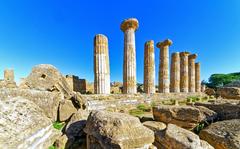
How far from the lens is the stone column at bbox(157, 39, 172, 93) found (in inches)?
730

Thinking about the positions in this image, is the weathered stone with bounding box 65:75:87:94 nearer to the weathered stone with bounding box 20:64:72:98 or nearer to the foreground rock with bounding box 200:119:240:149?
the weathered stone with bounding box 20:64:72:98

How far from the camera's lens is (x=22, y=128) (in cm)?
292

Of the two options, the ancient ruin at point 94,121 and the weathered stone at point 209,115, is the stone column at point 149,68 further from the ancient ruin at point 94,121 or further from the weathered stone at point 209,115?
the weathered stone at point 209,115

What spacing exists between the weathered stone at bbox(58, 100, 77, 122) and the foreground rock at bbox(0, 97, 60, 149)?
55.7 inches

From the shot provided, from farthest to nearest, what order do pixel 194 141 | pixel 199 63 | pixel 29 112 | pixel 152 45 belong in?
pixel 199 63 → pixel 152 45 → pixel 29 112 → pixel 194 141

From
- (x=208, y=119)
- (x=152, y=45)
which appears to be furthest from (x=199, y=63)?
(x=208, y=119)

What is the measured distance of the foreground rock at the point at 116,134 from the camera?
112 inches

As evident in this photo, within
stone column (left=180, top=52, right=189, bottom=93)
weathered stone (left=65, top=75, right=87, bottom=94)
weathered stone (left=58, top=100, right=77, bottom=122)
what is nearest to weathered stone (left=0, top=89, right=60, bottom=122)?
weathered stone (left=58, top=100, right=77, bottom=122)

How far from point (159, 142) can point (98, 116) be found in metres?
1.76

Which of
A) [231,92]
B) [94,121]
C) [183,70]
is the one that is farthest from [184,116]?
[183,70]

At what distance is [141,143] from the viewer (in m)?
3.05

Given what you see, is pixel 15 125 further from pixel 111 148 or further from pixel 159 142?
pixel 159 142

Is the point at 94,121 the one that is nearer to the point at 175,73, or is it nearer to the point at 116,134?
the point at 116,134

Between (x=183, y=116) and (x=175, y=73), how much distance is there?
16790mm
